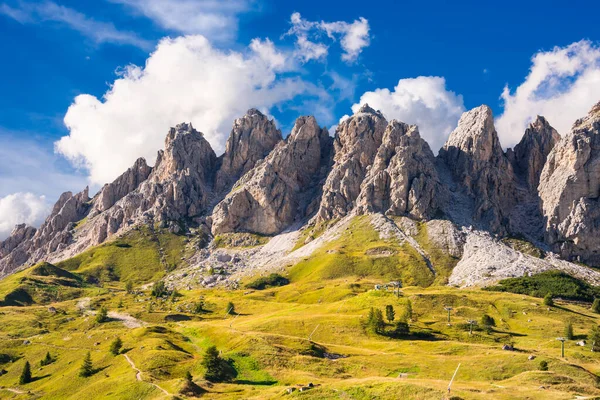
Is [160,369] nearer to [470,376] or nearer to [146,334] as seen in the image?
[146,334]

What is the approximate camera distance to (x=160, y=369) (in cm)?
11131

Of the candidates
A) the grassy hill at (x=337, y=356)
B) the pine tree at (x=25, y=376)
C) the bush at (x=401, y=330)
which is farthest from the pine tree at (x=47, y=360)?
the bush at (x=401, y=330)

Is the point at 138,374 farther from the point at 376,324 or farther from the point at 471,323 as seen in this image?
the point at 471,323

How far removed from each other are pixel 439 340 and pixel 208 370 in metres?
73.1

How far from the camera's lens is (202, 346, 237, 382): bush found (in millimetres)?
103625

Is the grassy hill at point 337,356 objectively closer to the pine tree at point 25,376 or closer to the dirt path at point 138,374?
the dirt path at point 138,374

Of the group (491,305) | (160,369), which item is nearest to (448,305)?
(491,305)

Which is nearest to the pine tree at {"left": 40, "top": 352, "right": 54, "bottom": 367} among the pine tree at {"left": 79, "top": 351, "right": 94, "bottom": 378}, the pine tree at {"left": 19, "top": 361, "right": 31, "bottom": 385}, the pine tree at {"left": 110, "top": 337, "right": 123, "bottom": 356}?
the pine tree at {"left": 19, "top": 361, "right": 31, "bottom": 385}

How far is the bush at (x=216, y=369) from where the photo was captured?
104m

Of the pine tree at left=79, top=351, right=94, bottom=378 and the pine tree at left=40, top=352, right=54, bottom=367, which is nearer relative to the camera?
the pine tree at left=79, top=351, right=94, bottom=378

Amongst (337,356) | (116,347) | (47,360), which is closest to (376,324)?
(337,356)

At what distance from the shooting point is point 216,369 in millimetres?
105250

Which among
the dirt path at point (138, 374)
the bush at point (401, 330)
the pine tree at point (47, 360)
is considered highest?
the bush at point (401, 330)

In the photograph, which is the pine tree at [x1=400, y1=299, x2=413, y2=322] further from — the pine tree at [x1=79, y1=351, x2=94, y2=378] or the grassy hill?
the pine tree at [x1=79, y1=351, x2=94, y2=378]
